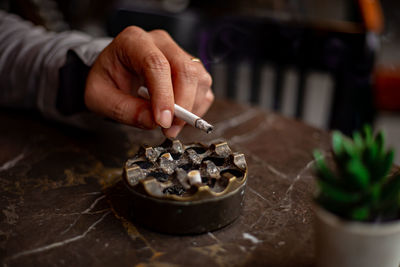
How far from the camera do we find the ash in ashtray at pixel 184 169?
896mm

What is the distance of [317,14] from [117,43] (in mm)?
2239

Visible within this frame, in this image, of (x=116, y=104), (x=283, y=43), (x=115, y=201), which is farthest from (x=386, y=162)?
(x=283, y=43)

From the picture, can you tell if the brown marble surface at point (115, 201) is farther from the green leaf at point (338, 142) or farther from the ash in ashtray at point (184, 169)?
the green leaf at point (338, 142)

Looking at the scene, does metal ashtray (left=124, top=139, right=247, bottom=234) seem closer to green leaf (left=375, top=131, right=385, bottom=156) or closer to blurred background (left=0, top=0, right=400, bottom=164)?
green leaf (left=375, top=131, right=385, bottom=156)

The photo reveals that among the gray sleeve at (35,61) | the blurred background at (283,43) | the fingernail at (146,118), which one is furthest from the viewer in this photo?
the blurred background at (283,43)

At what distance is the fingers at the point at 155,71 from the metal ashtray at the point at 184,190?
16 centimetres

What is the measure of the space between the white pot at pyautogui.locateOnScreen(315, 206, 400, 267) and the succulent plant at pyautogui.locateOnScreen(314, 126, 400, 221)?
20mm

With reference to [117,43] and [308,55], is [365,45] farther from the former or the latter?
[117,43]

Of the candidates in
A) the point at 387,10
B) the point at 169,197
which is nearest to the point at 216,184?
the point at 169,197

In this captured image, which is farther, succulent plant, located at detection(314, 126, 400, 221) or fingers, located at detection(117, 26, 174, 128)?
fingers, located at detection(117, 26, 174, 128)

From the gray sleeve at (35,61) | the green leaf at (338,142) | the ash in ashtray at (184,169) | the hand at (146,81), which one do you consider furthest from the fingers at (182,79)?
the green leaf at (338,142)

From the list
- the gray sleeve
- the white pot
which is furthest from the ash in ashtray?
the gray sleeve

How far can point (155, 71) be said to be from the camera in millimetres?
1174

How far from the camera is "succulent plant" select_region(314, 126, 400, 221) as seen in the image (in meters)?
0.64
